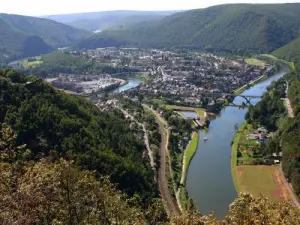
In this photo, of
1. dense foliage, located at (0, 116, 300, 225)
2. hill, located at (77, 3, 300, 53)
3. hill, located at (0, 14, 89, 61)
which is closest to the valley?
dense foliage, located at (0, 116, 300, 225)

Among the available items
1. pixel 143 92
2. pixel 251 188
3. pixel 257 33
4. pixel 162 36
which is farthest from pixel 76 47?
pixel 251 188

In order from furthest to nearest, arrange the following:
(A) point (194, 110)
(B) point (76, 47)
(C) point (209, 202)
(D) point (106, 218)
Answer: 1. (B) point (76, 47)
2. (A) point (194, 110)
3. (C) point (209, 202)
4. (D) point (106, 218)

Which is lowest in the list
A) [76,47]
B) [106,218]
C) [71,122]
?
[76,47]

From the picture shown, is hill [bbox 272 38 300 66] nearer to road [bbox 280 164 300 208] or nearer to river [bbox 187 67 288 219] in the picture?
river [bbox 187 67 288 219]

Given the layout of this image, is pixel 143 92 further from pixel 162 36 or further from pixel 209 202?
pixel 162 36

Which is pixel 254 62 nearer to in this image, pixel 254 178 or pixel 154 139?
pixel 154 139

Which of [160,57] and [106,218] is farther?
→ [160,57]
